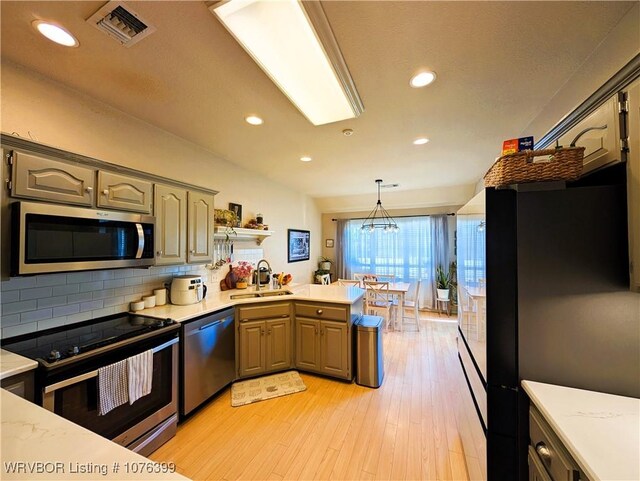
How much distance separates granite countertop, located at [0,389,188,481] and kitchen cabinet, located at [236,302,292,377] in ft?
6.07

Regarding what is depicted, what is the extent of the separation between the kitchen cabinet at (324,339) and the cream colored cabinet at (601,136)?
83.4 inches

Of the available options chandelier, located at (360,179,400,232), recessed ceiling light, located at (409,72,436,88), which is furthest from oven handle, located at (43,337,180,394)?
chandelier, located at (360,179,400,232)

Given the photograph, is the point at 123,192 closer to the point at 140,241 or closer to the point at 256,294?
the point at 140,241

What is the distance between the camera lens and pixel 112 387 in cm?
152

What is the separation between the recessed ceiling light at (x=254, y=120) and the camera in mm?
2229

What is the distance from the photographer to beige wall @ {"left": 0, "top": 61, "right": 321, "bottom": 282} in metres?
1.64

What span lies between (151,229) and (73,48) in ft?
3.88

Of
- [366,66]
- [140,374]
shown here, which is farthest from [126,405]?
[366,66]

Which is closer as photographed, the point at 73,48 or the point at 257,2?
the point at 257,2

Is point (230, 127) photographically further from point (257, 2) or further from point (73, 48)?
point (257, 2)

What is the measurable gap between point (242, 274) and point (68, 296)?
178cm

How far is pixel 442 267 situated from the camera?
5477 millimetres

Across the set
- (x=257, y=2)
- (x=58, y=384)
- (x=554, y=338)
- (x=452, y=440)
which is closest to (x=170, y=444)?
(x=58, y=384)

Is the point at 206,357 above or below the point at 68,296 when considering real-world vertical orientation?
below
